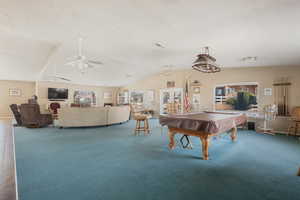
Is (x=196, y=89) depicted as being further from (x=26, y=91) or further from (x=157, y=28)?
(x=26, y=91)

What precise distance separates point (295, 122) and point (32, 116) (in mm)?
9942

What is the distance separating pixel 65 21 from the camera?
125 inches

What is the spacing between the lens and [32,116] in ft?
19.9

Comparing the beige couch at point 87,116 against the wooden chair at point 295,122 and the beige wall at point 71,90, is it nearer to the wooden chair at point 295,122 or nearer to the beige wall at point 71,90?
the beige wall at point 71,90

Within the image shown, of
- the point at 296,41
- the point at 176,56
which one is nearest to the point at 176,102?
the point at 176,56

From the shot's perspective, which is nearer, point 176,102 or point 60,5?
point 60,5

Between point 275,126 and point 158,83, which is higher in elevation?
point 158,83

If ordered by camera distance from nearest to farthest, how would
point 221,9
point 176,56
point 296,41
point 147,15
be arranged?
point 221,9, point 147,15, point 296,41, point 176,56

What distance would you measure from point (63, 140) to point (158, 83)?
20.4 feet

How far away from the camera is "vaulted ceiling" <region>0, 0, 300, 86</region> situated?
2525 mm

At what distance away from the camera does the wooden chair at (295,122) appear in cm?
518

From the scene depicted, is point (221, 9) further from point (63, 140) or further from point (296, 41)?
point (63, 140)

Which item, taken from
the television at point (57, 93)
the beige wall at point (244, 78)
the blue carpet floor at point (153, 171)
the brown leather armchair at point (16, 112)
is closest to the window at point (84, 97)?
the television at point (57, 93)

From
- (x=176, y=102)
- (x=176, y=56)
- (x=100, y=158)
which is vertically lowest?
(x=100, y=158)
